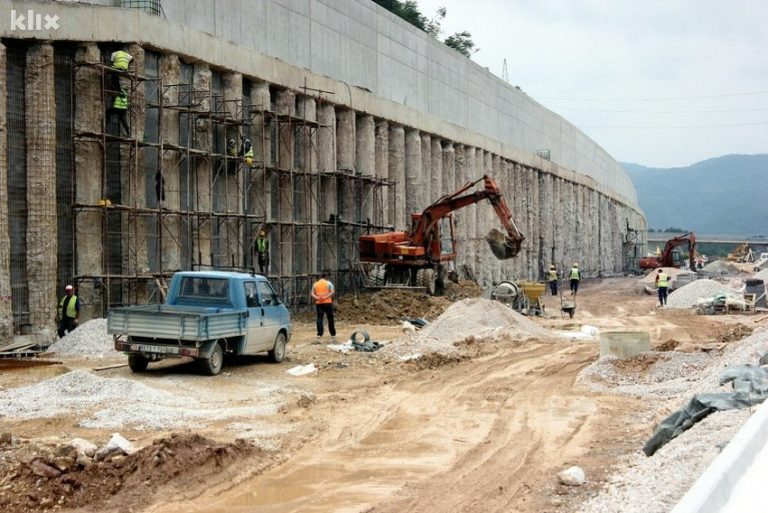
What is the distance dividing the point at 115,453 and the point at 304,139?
2060cm

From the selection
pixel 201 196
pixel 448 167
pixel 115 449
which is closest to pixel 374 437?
pixel 115 449

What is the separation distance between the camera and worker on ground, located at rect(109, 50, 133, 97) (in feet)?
67.4

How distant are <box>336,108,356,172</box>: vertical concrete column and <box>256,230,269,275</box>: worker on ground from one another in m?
5.94

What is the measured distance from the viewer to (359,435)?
10.5m

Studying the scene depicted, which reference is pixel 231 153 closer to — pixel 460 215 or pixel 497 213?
pixel 497 213

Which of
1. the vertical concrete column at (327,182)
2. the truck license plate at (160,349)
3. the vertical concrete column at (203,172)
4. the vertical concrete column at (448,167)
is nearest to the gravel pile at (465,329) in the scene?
the truck license plate at (160,349)

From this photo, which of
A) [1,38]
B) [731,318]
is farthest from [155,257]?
[731,318]

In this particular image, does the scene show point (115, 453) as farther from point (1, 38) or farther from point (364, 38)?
point (364, 38)

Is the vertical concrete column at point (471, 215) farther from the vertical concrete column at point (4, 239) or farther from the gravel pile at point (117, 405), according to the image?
the gravel pile at point (117, 405)

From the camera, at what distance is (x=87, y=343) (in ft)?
60.1

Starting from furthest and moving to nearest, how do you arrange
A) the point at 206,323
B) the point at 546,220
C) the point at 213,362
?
the point at 546,220 → the point at 213,362 → the point at 206,323

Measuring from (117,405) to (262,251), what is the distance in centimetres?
1353

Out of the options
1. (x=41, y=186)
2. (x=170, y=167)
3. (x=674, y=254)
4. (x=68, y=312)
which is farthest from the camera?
(x=674, y=254)

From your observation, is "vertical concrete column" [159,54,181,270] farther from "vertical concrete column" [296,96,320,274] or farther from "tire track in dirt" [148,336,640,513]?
"tire track in dirt" [148,336,640,513]
